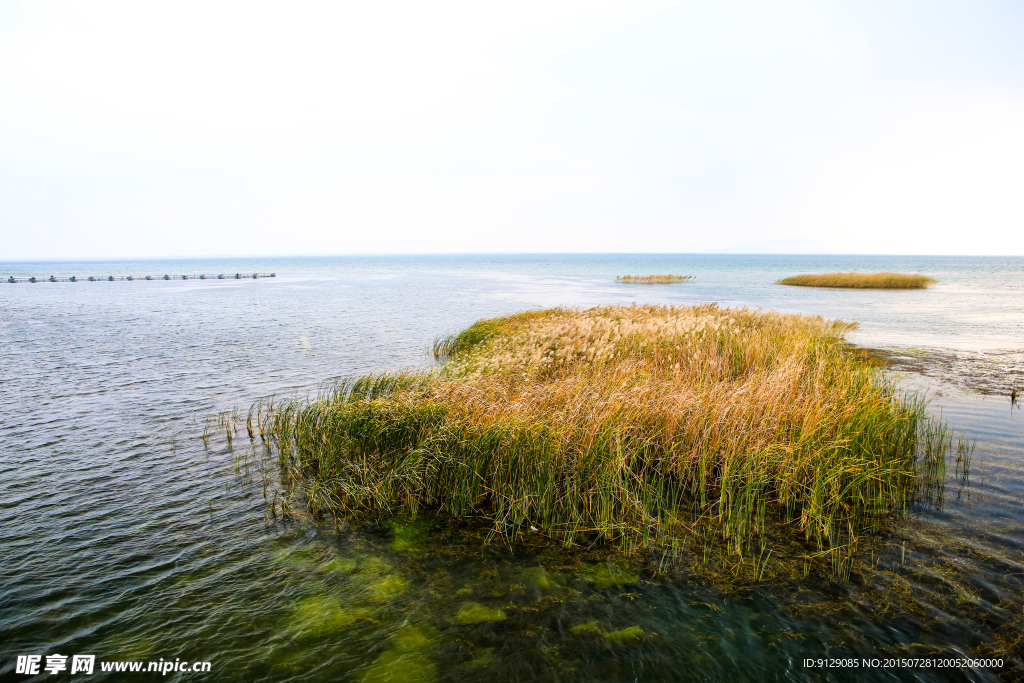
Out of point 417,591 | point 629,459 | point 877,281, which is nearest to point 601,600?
point 417,591

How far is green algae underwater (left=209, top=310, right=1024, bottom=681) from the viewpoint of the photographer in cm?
489

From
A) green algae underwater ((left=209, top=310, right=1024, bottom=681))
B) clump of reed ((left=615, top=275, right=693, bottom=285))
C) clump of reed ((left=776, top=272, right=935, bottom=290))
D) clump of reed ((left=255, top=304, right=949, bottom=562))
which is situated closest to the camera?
green algae underwater ((left=209, top=310, right=1024, bottom=681))

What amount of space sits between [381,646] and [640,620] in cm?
273

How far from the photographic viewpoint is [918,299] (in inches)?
1694

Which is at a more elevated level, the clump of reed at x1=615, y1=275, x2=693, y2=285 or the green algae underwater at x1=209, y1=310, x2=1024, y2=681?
the clump of reed at x1=615, y1=275, x2=693, y2=285

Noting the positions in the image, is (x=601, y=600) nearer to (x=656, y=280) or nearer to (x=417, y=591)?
(x=417, y=591)

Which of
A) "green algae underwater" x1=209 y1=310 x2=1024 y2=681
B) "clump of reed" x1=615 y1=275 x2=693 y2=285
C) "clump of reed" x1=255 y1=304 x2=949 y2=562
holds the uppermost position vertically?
"clump of reed" x1=615 y1=275 x2=693 y2=285

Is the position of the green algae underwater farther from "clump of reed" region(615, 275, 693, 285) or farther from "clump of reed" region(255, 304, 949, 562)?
"clump of reed" region(615, 275, 693, 285)

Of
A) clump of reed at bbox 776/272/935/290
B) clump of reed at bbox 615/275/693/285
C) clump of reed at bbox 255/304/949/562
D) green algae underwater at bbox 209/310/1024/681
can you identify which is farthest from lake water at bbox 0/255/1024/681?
clump of reed at bbox 615/275/693/285

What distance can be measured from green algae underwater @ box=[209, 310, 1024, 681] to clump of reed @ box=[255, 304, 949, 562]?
0.57 ft

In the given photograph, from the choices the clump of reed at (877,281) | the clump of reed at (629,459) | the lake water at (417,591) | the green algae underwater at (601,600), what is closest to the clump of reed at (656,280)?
the clump of reed at (877,281)

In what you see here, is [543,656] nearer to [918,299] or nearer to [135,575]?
[135,575]

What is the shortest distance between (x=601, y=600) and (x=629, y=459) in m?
2.65

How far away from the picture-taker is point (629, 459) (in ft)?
26.3
